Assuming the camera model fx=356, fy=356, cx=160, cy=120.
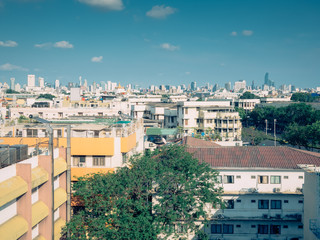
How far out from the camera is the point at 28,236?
12602mm

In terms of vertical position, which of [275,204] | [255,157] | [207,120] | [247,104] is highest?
[247,104]

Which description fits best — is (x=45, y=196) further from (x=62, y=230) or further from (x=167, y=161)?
(x=167, y=161)

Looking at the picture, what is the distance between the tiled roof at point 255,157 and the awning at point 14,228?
38.7ft

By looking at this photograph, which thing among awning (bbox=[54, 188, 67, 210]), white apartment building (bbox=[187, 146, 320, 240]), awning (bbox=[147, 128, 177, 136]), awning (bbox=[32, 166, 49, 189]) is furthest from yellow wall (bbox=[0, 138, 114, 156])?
awning (bbox=[147, 128, 177, 136])

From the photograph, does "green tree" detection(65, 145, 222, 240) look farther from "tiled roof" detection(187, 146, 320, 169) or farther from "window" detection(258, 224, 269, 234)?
"window" detection(258, 224, 269, 234)

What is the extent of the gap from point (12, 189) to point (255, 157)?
15.4m

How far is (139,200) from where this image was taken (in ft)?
55.1

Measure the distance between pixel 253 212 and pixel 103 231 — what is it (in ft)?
32.9

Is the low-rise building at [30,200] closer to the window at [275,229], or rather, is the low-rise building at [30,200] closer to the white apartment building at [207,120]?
the window at [275,229]

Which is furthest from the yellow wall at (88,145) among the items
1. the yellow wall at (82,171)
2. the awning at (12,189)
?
the awning at (12,189)

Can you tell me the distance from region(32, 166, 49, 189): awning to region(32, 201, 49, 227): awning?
→ 918mm

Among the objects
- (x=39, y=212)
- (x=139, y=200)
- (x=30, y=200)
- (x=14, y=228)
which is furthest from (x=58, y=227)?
(x=14, y=228)

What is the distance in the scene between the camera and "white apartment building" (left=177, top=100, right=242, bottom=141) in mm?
54625

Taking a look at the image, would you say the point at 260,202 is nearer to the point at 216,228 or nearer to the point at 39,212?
the point at 216,228
